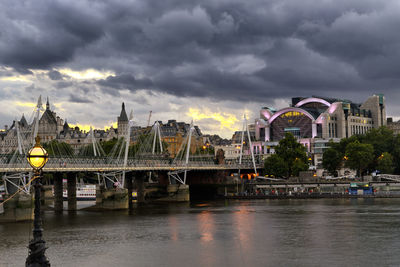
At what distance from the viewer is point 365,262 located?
39.8m

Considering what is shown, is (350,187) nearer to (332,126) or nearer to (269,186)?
(269,186)

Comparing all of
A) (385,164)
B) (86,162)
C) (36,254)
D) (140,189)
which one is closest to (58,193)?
(86,162)

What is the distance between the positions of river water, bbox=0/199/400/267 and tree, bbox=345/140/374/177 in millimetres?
51250

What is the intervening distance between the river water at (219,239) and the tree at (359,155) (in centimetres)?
5125

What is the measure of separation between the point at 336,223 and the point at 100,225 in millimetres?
26971

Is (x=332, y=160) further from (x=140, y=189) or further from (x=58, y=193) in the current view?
(x=58, y=193)

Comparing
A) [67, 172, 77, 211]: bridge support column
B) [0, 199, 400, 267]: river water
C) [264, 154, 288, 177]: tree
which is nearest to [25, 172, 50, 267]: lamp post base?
[0, 199, 400, 267]: river water

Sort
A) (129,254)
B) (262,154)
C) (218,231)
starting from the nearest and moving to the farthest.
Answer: (129,254)
(218,231)
(262,154)

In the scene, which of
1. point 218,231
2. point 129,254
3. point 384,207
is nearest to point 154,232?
point 218,231

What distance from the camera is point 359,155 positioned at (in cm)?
12950

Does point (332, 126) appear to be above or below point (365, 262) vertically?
above

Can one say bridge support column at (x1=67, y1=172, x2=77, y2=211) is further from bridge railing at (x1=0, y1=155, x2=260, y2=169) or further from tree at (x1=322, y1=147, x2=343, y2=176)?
tree at (x1=322, y1=147, x2=343, y2=176)

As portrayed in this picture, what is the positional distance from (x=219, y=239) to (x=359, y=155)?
83.7 metres

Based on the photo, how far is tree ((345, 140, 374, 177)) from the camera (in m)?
130
